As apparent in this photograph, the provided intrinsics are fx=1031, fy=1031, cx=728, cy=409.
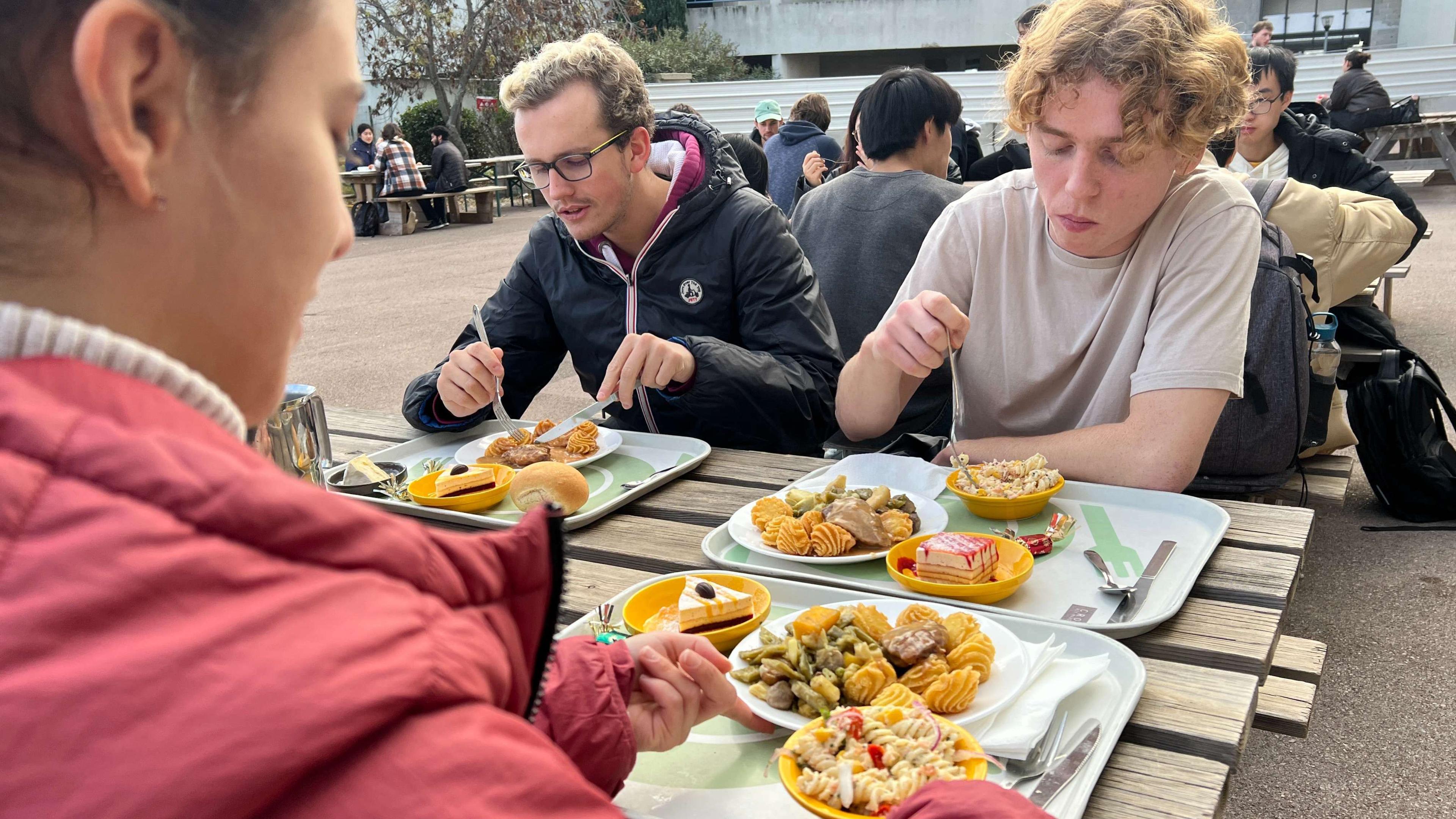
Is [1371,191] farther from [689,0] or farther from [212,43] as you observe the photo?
[689,0]

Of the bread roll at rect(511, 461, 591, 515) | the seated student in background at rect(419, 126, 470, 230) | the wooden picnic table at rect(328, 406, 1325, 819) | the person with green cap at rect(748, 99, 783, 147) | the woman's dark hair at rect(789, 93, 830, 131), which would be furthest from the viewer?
the seated student in background at rect(419, 126, 470, 230)

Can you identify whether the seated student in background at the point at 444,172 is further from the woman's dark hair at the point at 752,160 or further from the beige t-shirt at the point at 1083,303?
the beige t-shirt at the point at 1083,303

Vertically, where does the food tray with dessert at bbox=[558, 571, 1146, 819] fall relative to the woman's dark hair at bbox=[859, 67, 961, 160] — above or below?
below

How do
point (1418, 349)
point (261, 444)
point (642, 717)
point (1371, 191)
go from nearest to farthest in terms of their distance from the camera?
point (642, 717)
point (261, 444)
point (1371, 191)
point (1418, 349)

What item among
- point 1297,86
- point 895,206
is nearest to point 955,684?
point 895,206

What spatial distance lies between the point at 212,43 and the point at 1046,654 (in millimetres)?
1062

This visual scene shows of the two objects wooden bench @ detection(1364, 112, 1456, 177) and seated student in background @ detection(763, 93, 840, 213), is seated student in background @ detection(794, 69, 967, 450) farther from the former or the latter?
wooden bench @ detection(1364, 112, 1456, 177)

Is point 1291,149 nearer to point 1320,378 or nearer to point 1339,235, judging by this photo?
point 1339,235

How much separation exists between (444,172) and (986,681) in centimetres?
1601

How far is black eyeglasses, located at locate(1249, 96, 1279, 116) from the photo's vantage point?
4.97 meters

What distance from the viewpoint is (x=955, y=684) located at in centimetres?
114

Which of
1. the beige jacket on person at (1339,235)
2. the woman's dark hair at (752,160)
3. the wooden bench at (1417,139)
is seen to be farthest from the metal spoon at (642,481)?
the wooden bench at (1417,139)

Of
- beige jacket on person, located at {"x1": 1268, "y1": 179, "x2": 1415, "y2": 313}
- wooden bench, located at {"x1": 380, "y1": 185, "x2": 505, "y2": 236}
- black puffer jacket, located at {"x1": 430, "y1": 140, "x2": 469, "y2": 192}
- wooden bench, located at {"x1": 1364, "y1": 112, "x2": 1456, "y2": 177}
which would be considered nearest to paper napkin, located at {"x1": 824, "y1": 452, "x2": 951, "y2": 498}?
beige jacket on person, located at {"x1": 1268, "y1": 179, "x2": 1415, "y2": 313}

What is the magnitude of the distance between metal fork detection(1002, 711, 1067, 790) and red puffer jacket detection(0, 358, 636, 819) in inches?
25.6
